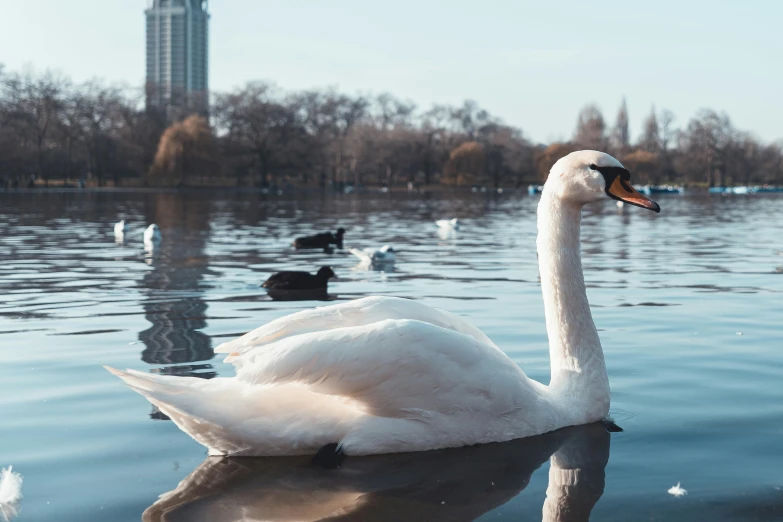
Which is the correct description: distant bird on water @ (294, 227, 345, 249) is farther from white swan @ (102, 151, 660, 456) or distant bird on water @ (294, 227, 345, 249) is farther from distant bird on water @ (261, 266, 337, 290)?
white swan @ (102, 151, 660, 456)

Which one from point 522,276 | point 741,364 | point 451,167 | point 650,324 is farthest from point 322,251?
point 451,167

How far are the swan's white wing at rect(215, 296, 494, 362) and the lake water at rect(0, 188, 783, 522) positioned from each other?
574 millimetres

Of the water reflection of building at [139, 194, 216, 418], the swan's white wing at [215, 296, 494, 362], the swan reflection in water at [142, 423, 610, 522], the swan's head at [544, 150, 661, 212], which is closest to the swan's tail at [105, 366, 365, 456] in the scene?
the swan reflection in water at [142, 423, 610, 522]

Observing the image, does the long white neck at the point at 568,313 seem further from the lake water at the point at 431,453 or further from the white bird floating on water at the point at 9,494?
the white bird floating on water at the point at 9,494

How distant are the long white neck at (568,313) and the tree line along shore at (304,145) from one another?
2903 inches

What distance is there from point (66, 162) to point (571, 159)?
86157 mm

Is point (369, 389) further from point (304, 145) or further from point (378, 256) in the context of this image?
point (304, 145)

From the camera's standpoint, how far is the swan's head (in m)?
4.95

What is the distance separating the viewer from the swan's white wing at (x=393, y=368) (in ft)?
13.3

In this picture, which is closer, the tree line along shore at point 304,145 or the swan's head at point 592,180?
the swan's head at point 592,180

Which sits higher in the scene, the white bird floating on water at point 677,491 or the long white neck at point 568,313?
the long white neck at point 568,313

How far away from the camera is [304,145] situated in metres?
101

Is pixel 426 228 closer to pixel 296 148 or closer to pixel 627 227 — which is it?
pixel 627 227

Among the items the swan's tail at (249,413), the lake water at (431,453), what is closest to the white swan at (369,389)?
the swan's tail at (249,413)
